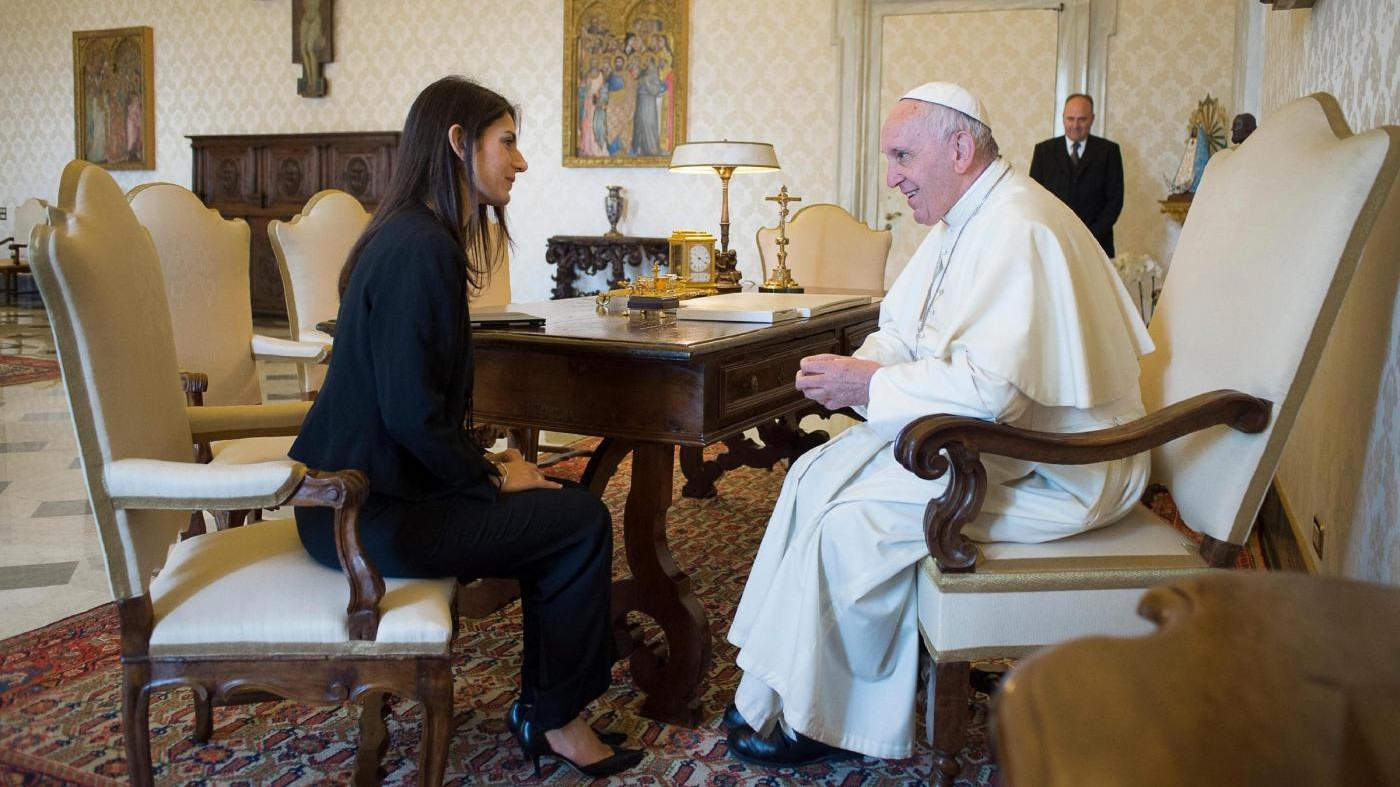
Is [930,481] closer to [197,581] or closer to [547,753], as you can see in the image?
[547,753]

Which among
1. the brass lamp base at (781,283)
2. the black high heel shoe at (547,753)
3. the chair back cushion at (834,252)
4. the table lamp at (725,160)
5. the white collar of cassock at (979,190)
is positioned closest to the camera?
the black high heel shoe at (547,753)

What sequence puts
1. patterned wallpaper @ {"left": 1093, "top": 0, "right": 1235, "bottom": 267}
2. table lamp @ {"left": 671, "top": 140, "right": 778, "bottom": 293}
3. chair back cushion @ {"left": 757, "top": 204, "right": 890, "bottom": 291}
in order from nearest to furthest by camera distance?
table lamp @ {"left": 671, "top": 140, "right": 778, "bottom": 293} < chair back cushion @ {"left": 757, "top": 204, "right": 890, "bottom": 291} < patterned wallpaper @ {"left": 1093, "top": 0, "right": 1235, "bottom": 267}

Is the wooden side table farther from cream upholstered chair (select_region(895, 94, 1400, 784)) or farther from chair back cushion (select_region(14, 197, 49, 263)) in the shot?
cream upholstered chair (select_region(895, 94, 1400, 784))

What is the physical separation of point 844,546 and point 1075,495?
1.51 feet

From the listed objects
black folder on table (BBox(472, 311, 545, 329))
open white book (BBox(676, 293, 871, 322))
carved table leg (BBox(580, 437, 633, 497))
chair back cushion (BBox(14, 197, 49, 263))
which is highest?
chair back cushion (BBox(14, 197, 49, 263))

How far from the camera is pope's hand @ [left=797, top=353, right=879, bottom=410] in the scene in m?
2.34

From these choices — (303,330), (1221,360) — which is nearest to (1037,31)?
(303,330)

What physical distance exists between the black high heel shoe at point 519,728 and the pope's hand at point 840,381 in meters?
0.87

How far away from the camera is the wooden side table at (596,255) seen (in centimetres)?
1001

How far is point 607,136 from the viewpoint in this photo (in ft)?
33.9

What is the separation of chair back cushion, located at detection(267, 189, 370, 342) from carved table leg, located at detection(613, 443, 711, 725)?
190 cm

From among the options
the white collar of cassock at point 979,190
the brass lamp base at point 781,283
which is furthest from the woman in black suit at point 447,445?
the brass lamp base at point 781,283

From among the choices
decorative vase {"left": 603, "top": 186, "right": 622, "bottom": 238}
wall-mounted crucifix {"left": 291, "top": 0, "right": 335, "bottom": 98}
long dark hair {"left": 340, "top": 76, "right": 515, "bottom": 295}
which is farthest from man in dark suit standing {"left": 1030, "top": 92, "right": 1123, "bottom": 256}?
wall-mounted crucifix {"left": 291, "top": 0, "right": 335, "bottom": 98}

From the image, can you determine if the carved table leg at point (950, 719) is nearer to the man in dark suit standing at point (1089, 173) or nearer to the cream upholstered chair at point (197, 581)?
Result: the cream upholstered chair at point (197, 581)
